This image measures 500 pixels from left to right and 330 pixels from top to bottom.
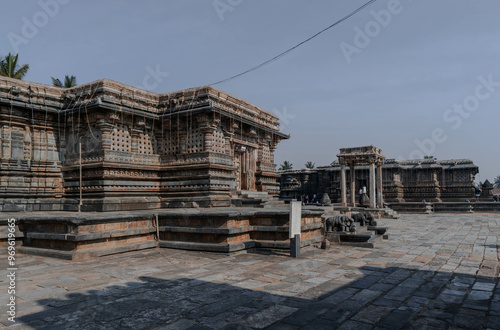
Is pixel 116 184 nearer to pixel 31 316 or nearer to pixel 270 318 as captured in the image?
pixel 31 316

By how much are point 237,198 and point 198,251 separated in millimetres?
5651

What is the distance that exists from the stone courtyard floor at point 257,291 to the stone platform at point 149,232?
12.6 inches

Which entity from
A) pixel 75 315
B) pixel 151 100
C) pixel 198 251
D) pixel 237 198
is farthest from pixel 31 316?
pixel 151 100

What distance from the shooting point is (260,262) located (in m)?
6.77

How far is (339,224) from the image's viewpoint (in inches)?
380

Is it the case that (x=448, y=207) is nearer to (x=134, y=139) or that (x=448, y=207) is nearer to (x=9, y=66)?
(x=134, y=139)

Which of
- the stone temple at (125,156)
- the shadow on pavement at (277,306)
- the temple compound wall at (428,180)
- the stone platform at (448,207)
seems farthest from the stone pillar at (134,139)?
the stone platform at (448,207)

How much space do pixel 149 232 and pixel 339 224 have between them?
198 inches

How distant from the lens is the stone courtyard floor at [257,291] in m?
3.66

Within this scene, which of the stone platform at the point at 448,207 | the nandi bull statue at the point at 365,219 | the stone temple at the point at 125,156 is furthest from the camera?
the stone platform at the point at 448,207

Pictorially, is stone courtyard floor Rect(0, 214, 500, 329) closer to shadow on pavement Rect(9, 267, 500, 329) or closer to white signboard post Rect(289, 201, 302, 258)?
shadow on pavement Rect(9, 267, 500, 329)

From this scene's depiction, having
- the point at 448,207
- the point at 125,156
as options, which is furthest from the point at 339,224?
the point at 448,207

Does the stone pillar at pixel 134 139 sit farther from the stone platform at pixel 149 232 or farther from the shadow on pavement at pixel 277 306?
the shadow on pavement at pixel 277 306

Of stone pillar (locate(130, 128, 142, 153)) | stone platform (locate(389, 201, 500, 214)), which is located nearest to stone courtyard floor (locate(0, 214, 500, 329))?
stone pillar (locate(130, 128, 142, 153))
